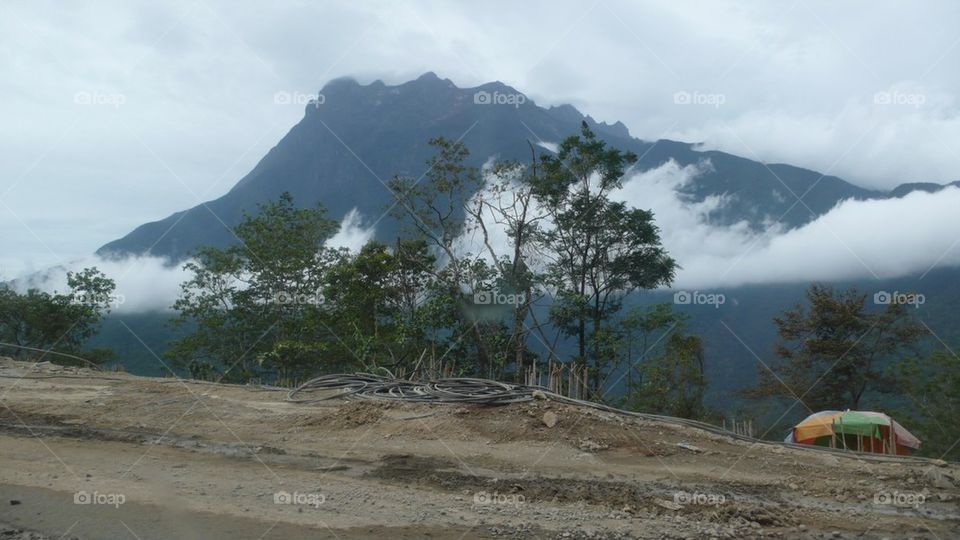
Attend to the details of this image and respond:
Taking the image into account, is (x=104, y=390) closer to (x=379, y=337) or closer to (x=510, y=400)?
(x=510, y=400)

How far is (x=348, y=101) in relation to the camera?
72.4 metres

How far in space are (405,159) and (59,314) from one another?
39.0 m

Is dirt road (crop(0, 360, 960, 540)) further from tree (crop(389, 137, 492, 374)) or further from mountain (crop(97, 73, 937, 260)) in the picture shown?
mountain (crop(97, 73, 937, 260))

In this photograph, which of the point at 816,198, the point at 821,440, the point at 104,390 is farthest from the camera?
the point at 816,198

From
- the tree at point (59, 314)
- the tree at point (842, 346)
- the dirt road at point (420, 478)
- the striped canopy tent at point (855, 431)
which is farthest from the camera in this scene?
the tree at point (59, 314)

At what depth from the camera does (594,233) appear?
1945 cm

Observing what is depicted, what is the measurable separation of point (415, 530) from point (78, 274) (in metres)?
21.6

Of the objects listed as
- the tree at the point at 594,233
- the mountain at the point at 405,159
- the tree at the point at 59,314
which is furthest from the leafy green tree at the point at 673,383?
the mountain at the point at 405,159

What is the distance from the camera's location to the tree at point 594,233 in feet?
62.5

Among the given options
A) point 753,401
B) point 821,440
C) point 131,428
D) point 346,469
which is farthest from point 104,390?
point 753,401

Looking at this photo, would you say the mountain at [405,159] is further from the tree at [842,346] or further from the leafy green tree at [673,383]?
the leafy green tree at [673,383]

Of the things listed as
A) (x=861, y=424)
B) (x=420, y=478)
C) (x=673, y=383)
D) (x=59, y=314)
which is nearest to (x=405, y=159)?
(x=59, y=314)

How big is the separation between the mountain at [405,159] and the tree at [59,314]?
19.2 metres

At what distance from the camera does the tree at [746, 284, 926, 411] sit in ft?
59.1
